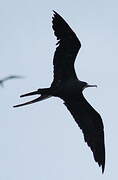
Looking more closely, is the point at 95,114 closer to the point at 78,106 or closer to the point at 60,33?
the point at 78,106

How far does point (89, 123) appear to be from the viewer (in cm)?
2258

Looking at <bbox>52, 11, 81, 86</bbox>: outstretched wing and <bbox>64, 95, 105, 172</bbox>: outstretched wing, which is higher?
<bbox>52, 11, 81, 86</bbox>: outstretched wing

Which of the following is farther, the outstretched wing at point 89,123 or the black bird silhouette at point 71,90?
the outstretched wing at point 89,123

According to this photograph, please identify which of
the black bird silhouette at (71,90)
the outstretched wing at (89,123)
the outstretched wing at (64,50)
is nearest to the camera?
the outstretched wing at (64,50)

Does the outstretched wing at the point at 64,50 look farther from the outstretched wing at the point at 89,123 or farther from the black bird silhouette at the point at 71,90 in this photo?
the outstretched wing at the point at 89,123

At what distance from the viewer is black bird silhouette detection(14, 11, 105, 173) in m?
21.5

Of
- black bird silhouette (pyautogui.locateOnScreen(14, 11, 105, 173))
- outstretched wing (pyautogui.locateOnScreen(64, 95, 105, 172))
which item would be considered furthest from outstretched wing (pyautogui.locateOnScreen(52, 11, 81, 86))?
outstretched wing (pyautogui.locateOnScreen(64, 95, 105, 172))

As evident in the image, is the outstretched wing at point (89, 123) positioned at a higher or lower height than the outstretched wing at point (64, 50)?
lower

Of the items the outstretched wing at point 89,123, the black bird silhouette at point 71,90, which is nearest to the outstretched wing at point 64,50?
the black bird silhouette at point 71,90

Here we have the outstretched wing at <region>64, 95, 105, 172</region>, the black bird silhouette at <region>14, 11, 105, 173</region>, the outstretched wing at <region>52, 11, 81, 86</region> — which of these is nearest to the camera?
the outstretched wing at <region>52, 11, 81, 86</region>

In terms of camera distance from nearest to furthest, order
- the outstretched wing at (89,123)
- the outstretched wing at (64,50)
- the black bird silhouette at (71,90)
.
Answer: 1. the outstretched wing at (64,50)
2. the black bird silhouette at (71,90)
3. the outstretched wing at (89,123)

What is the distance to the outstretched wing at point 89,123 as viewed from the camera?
876 inches

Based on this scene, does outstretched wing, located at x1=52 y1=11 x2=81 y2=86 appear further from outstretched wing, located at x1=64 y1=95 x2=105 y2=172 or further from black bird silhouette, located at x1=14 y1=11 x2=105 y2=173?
outstretched wing, located at x1=64 y1=95 x2=105 y2=172

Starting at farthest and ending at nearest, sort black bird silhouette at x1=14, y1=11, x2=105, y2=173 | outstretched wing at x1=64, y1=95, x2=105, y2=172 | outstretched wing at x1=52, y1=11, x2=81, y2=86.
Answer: outstretched wing at x1=64, y1=95, x2=105, y2=172
black bird silhouette at x1=14, y1=11, x2=105, y2=173
outstretched wing at x1=52, y1=11, x2=81, y2=86
